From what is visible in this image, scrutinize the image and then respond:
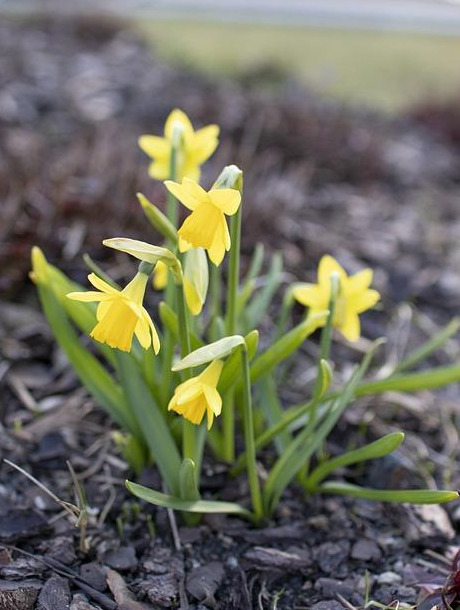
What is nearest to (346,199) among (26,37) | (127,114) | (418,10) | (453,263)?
(453,263)

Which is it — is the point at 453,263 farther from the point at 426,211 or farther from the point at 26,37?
the point at 26,37

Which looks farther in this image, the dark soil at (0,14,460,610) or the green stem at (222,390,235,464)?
the green stem at (222,390,235,464)

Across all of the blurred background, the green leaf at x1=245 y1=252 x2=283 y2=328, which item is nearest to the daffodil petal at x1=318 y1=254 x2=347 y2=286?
the green leaf at x1=245 y1=252 x2=283 y2=328

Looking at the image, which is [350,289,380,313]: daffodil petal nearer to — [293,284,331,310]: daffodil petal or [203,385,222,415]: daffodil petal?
[293,284,331,310]: daffodil petal

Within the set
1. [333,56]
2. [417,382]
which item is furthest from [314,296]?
[333,56]

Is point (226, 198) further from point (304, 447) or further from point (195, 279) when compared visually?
point (304, 447)
